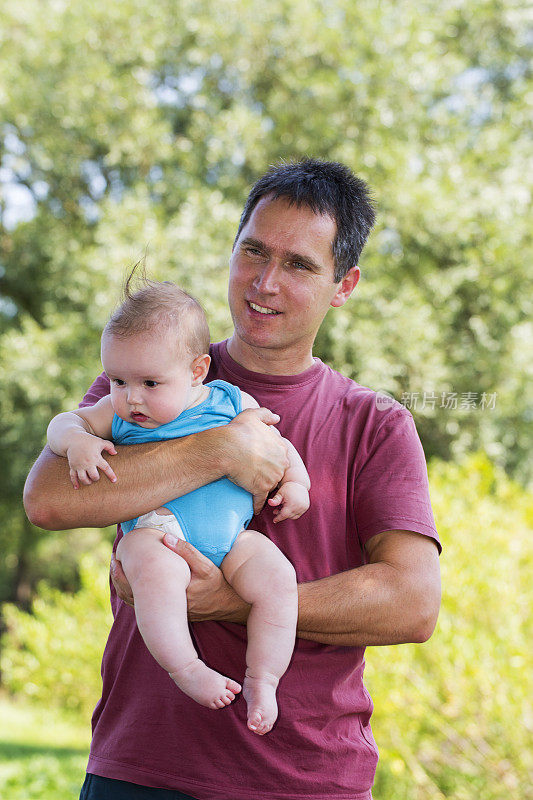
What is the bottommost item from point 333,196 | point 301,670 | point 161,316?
point 301,670

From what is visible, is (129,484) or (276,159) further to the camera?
(276,159)

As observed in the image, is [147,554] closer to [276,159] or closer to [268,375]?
[268,375]

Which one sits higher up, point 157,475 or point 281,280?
point 281,280

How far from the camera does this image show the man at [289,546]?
1.67m

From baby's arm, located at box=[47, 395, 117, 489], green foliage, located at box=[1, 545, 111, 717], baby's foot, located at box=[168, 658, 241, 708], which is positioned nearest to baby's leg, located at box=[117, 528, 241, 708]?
baby's foot, located at box=[168, 658, 241, 708]

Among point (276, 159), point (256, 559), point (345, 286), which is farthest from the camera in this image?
point (276, 159)

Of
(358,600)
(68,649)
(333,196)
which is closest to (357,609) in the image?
(358,600)

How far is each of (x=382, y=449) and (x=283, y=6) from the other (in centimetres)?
904

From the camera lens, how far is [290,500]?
174 cm

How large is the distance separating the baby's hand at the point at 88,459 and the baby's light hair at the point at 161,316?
225 mm

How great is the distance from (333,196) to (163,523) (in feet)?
2.83

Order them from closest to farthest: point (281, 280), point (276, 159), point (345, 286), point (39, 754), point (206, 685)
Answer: point (206, 685)
point (281, 280)
point (345, 286)
point (39, 754)
point (276, 159)

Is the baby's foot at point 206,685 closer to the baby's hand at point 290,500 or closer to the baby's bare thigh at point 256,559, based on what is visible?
the baby's bare thigh at point 256,559

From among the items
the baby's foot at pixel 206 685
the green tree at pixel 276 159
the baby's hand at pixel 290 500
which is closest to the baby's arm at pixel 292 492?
the baby's hand at pixel 290 500
